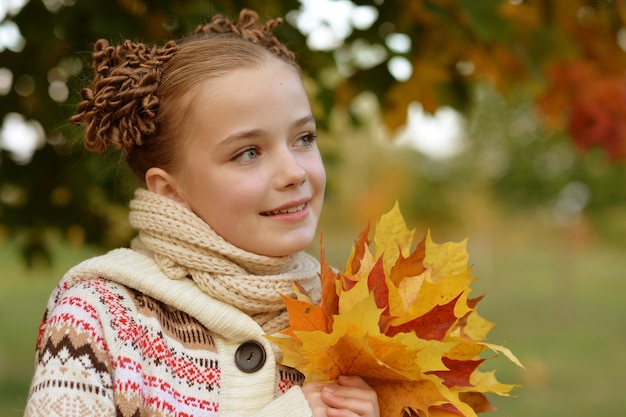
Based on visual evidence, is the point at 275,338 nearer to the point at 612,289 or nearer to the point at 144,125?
the point at 144,125

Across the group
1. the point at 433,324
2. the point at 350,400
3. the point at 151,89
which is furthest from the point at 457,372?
the point at 151,89

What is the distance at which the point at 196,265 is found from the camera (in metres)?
1.67

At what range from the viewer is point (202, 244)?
1674 mm

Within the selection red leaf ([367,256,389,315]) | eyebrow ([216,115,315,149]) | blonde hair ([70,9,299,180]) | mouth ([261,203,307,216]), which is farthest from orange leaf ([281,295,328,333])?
blonde hair ([70,9,299,180])

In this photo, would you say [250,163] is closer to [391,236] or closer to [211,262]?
[211,262]

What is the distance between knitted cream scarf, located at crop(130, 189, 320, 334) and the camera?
5.49ft

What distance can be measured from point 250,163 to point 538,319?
10812 mm

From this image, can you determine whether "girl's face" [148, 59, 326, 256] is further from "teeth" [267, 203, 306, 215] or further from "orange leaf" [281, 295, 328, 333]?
"orange leaf" [281, 295, 328, 333]

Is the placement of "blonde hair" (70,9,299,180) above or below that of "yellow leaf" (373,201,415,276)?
above

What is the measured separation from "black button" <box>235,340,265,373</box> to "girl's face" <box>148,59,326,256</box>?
0.20 meters

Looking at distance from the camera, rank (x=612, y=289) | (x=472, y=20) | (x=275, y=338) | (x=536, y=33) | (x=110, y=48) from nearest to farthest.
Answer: (x=275, y=338) → (x=110, y=48) → (x=472, y=20) → (x=536, y=33) → (x=612, y=289)

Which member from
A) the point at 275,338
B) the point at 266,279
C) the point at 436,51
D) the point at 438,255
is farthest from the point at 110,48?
the point at 436,51

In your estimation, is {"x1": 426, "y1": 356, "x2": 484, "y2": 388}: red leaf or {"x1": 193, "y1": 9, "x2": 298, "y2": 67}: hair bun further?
{"x1": 193, "y1": 9, "x2": 298, "y2": 67}: hair bun

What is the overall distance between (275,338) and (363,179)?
618 inches
